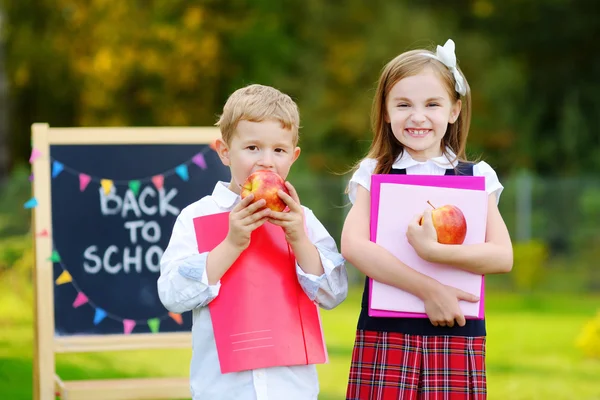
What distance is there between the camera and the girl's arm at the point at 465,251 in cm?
293

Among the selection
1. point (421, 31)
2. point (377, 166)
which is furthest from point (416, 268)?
point (421, 31)

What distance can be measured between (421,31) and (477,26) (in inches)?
143

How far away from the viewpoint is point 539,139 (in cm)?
2039

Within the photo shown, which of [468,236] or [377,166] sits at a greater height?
[377,166]

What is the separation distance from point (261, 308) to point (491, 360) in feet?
17.5

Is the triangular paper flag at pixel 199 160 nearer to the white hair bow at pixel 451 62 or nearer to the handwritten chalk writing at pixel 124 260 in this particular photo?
the handwritten chalk writing at pixel 124 260

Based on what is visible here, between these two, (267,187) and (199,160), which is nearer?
(267,187)

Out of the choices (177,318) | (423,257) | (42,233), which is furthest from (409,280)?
(42,233)

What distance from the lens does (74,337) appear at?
478 cm

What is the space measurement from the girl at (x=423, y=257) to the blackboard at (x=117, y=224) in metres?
1.89

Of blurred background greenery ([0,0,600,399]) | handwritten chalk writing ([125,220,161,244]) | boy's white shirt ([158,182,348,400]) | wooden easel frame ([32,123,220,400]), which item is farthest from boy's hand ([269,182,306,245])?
blurred background greenery ([0,0,600,399])

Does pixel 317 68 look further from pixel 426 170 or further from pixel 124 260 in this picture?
pixel 426 170

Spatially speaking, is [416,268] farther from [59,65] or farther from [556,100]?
[556,100]

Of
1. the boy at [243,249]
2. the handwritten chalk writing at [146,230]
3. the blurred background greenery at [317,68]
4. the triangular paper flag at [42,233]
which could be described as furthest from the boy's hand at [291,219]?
the blurred background greenery at [317,68]
